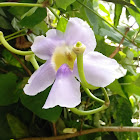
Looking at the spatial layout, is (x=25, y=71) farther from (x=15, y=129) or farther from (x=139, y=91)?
(x=139, y=91)

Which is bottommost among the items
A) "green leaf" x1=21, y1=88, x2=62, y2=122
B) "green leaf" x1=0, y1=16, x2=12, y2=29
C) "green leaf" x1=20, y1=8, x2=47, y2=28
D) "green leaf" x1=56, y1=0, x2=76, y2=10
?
"green leaf" x1=21, y1=88, x2=62, y2=122

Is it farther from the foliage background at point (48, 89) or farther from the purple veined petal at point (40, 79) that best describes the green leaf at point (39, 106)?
the purple veined petal at point (40, 79)

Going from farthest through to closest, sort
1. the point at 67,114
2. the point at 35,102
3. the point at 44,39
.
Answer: the point at 67,114 → the point at 35,102 → the point at 44,39

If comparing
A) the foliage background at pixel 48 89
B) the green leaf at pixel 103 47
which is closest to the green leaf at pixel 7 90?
the foliage background at pixel 48 89

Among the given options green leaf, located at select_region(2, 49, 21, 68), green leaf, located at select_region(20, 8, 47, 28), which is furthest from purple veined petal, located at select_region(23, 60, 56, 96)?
green leaf, located at select_region(2, 49, 21, 68)

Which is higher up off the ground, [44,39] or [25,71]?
[44,39]

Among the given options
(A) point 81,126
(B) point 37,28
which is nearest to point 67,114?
(A) point 81,126

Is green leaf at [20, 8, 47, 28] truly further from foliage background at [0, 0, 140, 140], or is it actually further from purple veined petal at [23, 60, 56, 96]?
purple veined petal at [23, 60, 56, 96]

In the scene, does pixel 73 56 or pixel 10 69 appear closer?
pixel 73 56
